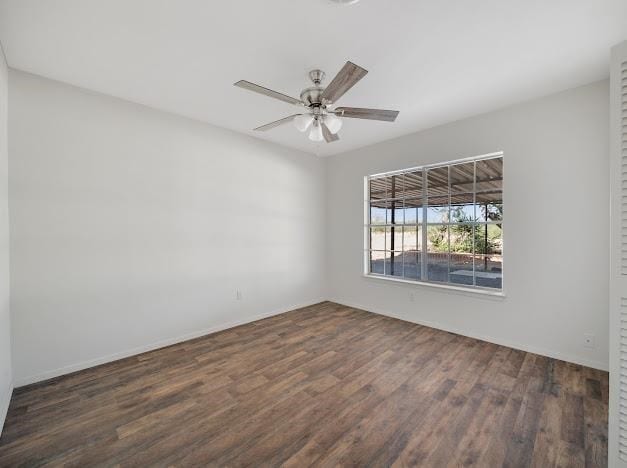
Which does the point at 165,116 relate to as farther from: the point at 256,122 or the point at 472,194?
the point at 472,194

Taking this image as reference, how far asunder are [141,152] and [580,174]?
4.56 metres

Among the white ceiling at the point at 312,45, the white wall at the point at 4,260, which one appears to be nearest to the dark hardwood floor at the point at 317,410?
the white wall at the point at 4,260

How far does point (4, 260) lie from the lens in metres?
2.08

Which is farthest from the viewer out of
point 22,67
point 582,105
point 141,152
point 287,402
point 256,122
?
point 256,122

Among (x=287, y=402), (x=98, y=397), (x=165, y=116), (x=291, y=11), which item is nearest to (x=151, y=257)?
(x=98, y=397)

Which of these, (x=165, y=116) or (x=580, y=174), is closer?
(x=580, y=174)

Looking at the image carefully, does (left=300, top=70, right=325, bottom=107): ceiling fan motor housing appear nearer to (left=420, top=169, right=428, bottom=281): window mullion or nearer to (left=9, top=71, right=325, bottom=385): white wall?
(left=9, top=71, right=325, bottom=385): white wall

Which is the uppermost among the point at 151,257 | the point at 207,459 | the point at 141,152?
the point at 141,152

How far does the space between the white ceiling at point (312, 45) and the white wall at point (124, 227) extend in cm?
42

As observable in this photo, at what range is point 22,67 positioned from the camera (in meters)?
2.27

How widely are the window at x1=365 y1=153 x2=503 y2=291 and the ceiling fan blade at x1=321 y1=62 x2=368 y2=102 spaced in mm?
2298

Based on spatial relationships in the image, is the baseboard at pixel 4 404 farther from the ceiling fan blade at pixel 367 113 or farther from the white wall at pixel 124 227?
the ceiling fan blade at pixel 367 113

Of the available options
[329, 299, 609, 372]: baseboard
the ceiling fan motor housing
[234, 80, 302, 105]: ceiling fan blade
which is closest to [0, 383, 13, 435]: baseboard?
[234, 80, 302, 105]: ceiling fan blade

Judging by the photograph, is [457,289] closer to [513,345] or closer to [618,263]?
[513,345]
